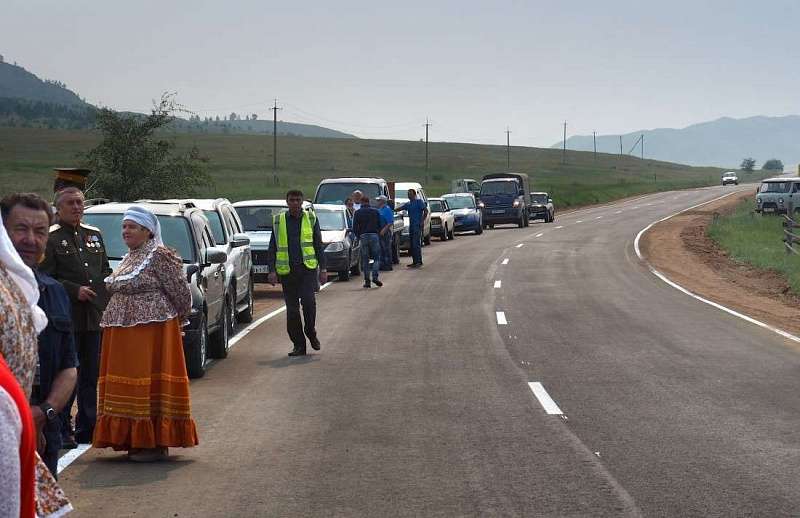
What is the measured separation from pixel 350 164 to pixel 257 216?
12244cm

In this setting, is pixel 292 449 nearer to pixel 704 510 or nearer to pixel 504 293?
pixel 704 510

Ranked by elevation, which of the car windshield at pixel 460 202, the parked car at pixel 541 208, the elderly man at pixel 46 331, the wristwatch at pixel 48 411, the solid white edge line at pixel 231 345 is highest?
the elderly man at pixel 46 331

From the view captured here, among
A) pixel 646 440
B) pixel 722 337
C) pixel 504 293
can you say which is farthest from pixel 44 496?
pixel 504 293

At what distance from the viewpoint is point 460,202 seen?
47469mm

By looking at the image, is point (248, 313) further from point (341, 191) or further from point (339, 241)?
point (341, 191)

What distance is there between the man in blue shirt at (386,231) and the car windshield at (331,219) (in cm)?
95

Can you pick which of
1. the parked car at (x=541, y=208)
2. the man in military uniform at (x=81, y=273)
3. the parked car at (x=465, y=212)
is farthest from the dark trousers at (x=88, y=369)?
the parked car at (x=541, y=208)

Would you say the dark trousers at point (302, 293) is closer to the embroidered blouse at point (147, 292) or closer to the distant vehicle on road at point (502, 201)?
the embroidered blouse at point (147, 292)

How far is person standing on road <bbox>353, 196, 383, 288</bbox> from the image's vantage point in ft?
78.2

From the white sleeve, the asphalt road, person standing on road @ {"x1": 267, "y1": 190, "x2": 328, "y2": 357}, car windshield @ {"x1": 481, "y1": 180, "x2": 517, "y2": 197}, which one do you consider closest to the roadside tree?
the asphalt road

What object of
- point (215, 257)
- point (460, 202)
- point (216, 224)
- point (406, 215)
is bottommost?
point (406, 215)

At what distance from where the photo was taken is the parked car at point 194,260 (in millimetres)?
12279

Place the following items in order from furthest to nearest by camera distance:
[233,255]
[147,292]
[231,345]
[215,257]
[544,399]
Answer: [233,255]
[231,345]
[215,257]
[544,399]
[147,292]

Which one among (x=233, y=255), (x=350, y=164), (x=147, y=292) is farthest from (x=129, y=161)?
(x=350, y=164)
